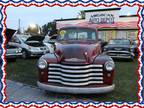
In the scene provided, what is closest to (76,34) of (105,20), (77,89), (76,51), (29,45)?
(76,51)

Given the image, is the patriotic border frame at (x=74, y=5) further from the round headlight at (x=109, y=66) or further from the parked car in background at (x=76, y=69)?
the round headlight at (x=109, y=66)

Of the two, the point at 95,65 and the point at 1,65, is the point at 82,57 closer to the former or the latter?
the point at 95,65

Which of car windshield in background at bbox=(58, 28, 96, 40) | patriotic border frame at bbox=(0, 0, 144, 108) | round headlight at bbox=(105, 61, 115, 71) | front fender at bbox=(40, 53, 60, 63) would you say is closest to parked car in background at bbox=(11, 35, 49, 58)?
car windshield in background at bbox=(58, 28, 96, 40)

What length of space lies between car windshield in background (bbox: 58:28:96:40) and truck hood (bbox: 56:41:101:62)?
0.73 ft

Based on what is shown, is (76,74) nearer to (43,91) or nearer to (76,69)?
(76,69)

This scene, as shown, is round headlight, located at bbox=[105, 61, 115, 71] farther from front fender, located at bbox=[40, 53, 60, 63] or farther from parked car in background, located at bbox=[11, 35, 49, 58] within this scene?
parked car in background, located at bbox=[11, 35, 49, 58]

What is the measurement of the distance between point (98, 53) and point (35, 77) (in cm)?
206

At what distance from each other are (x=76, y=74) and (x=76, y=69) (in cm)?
10

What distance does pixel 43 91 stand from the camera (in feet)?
21.7

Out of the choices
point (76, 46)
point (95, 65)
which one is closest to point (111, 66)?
point (95, 65)

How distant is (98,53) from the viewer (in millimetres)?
7031

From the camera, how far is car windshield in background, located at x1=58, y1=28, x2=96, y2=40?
6934 mm

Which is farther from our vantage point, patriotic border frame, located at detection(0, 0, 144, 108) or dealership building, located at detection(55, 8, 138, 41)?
dealership building, located at detection(55, 8, 138, 41)

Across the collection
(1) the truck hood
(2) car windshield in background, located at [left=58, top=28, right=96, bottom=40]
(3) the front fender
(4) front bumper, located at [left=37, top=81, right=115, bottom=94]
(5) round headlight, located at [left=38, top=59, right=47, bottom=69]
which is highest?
(2) car windshield in background, located at [left=58, top=28, right=96, bottom=40]
